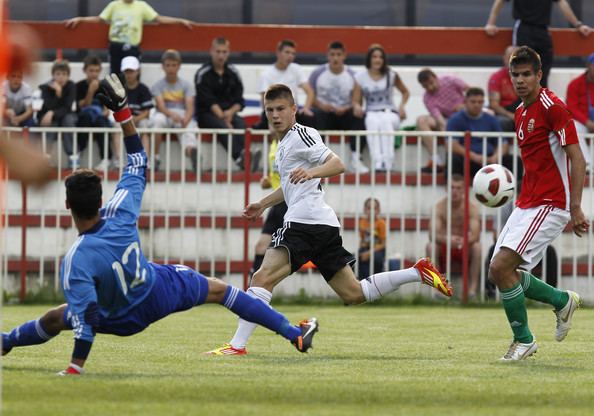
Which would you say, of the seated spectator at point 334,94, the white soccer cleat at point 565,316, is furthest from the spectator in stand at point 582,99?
the white soccer cleat at point 565,316

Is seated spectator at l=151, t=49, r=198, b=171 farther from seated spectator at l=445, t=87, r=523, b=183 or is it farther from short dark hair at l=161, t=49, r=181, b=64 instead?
seated spectator at l=445, t=87, r=523, b=183

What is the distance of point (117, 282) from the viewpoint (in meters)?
7.77

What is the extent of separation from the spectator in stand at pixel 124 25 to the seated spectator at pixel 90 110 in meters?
0.49

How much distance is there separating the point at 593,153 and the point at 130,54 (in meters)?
6.69

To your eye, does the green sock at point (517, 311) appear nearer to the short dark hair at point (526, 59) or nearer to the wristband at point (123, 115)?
the short dark hair at point (526, 59)

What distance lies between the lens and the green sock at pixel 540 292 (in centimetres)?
973

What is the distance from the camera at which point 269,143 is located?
16406 millimetres

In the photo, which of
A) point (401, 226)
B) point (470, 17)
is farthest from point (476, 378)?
point (470, 17)

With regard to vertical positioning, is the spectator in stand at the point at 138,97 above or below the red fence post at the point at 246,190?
above

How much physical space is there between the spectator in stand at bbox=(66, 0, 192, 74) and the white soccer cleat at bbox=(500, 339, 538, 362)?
10.5m

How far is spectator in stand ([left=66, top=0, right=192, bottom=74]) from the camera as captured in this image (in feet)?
61.1

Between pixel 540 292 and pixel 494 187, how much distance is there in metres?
1.18

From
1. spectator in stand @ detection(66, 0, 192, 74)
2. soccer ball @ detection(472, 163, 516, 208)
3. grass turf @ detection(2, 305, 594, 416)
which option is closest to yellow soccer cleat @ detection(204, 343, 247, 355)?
grass turf @ detection(2, 305, 594, 416)

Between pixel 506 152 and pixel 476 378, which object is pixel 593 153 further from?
pixel 476 378
